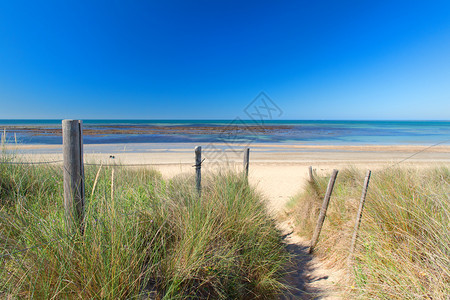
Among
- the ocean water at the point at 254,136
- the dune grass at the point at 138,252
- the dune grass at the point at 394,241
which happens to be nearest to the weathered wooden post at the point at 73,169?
the dune grass at the point at 138,252

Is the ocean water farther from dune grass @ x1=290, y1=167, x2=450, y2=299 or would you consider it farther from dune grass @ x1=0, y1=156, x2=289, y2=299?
dune grass @ x1=290, y1=167, x2=450, y2=299

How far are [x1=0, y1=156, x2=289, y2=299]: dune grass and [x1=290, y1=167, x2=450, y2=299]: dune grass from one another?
0.94 m

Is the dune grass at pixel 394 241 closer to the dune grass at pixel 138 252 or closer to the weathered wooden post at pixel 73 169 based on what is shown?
the dune grass at pixel 138 252

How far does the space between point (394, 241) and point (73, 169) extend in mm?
3692

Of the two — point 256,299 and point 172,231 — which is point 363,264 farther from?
point 172,231

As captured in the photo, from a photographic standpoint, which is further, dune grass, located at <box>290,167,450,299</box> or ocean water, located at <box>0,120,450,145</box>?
ocean water, located at <box>0,120,450,145</box>

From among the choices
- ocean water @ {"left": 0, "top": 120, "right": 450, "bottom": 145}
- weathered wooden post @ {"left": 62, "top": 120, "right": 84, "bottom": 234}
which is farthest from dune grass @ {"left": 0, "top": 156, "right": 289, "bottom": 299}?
ocean water @ {"left": 0, "top": 120, "right": 450, "bottom": 145}

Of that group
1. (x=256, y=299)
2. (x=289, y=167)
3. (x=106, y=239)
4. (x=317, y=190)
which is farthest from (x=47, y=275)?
(x=289, y=167)

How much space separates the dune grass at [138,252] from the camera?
1868mm

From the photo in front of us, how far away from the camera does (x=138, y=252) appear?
2309mm

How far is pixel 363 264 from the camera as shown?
2.89 meters

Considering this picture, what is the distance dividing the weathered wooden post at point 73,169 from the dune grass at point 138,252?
141mm

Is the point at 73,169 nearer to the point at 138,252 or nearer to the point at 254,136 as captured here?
the point at 138,252

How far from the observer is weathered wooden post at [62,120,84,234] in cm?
237
